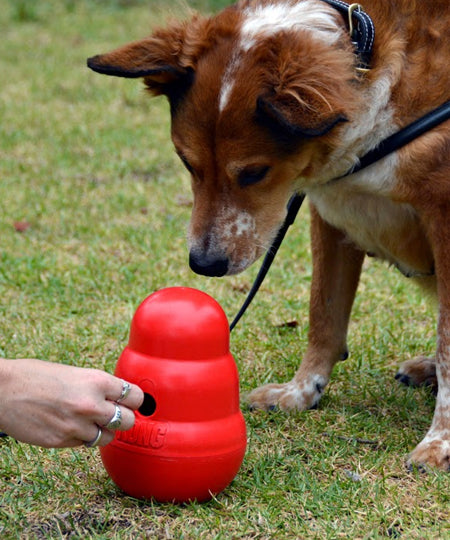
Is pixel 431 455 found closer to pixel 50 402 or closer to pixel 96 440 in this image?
pixel 96 440

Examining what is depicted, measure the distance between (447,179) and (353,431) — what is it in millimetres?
989

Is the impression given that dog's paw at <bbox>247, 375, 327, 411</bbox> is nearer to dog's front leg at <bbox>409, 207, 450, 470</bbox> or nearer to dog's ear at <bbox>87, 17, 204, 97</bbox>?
dog's front leg at <bbox>409, 207, 450, 470</bbox>

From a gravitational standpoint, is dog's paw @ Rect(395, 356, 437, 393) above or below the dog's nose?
below

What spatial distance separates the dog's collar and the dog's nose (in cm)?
79

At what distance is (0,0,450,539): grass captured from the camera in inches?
106

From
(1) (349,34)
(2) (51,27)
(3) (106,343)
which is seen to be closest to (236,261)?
(1) (349,34)

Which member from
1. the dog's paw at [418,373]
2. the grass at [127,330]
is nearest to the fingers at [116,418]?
the grass at [127,330]

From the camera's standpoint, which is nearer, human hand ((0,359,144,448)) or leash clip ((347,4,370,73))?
human hand ((0,359,144,448))

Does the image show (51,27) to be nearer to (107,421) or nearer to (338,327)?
(338,327)

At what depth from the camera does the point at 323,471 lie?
3.00 meters

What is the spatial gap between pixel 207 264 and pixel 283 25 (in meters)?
0.82

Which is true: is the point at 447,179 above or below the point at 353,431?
above

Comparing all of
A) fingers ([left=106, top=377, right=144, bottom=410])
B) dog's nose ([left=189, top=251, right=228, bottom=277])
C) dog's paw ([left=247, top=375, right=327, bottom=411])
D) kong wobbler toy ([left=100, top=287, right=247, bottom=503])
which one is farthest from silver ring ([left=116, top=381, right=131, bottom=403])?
dog's paw ([left=247, top=375, right=327, bottom=411])

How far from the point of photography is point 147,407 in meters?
2.67
